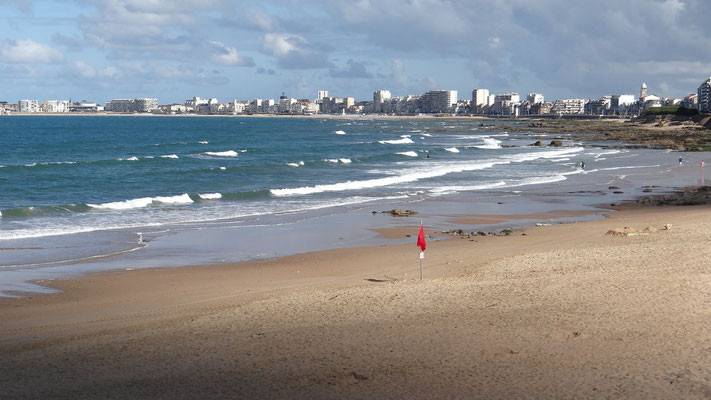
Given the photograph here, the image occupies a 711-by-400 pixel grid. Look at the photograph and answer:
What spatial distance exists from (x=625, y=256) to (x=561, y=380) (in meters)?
8.49

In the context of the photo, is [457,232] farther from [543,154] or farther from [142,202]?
[543,154]

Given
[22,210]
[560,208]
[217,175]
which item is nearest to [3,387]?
[22,210]

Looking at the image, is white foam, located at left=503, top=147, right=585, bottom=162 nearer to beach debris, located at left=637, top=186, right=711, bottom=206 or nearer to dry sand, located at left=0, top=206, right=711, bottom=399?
beach debris, located at left=637, top=186, right=711, bottom=206

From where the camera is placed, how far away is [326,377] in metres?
8.68

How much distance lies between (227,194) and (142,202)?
450 centimetres

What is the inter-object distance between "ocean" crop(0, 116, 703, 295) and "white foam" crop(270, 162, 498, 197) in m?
0.07

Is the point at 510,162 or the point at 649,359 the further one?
the point at 510,162

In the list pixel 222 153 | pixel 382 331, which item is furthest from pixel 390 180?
pixel 382 331

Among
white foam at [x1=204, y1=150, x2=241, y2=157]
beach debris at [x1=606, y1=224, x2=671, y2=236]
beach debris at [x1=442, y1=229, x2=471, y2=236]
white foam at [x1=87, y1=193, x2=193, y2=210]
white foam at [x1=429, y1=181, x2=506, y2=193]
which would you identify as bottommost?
white foam at [x1=87, y1=193, x2=193, y2=210]

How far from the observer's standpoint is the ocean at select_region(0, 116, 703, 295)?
64.4 ft

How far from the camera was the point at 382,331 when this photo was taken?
35.0 ft

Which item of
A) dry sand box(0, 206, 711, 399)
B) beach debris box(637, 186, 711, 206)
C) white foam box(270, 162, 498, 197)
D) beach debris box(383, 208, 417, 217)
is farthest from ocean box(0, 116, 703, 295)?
dry sand box(0, 206, 711, 399)

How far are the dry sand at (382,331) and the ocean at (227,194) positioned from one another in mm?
3243

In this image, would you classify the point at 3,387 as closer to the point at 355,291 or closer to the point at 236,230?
the point at 355,291
